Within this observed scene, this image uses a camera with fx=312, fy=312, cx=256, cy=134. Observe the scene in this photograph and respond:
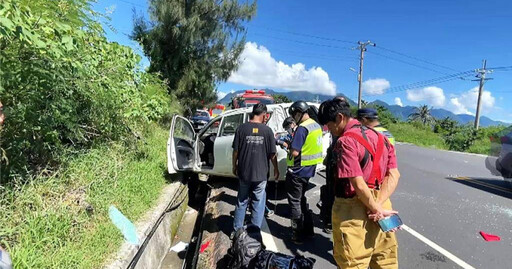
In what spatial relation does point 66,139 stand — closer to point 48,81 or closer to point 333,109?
point 48,81

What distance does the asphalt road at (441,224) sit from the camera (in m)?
3.64

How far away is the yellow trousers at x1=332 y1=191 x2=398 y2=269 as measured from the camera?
2309mm

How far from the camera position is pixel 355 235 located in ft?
7.60

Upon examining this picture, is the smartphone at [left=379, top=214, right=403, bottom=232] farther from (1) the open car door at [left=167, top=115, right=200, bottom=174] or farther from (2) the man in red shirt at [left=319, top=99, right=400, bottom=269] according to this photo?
(1) the open car door at [left=167, top=115, right=200, bottom=174]

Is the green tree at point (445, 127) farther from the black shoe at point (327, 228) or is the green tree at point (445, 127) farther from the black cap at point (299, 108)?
→ the black cap at point (299, 108)

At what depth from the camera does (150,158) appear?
21.3ft

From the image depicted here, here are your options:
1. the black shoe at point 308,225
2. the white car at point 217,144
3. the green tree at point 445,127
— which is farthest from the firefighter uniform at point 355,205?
the green tree at point 445,127

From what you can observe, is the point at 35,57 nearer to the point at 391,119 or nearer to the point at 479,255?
the point at 479,255

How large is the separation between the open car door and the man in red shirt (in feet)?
12.3

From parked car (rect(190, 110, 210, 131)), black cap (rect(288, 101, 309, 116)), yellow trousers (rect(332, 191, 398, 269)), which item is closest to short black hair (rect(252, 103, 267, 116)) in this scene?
black cap (rect(288, 101, 309, 116))

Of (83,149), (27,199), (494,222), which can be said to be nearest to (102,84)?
(83,149)

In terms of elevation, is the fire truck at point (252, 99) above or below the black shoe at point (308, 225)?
above

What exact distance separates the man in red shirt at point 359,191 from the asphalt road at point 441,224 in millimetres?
1182

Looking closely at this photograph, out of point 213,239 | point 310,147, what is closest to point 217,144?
point 213,239
